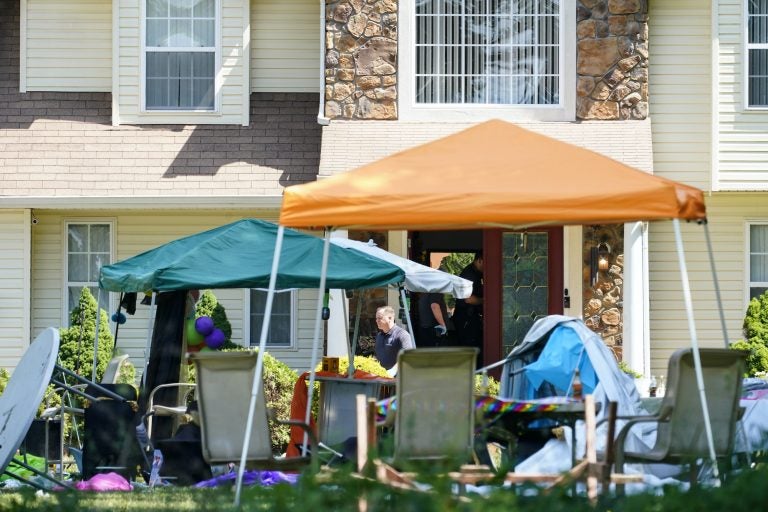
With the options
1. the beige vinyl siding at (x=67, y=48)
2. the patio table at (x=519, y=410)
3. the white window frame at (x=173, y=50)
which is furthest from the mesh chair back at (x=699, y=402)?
the beige vinyl siding at (x=67, y=48)

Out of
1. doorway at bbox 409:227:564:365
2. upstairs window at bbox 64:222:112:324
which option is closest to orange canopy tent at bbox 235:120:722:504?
doorway at bbox 409:227:564:365

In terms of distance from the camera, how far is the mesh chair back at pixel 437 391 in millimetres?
7902

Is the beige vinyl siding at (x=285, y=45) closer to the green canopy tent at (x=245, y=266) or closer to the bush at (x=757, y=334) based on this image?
the green canopy tent at (x=245, y=266)

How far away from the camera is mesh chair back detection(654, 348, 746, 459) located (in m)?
8.10

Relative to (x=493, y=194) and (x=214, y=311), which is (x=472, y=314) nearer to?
(x=214, y=311)

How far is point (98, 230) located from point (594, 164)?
10.8 m

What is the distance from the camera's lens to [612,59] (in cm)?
1633

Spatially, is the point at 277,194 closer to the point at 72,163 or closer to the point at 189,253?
the point at 72,163

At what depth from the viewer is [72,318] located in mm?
16328

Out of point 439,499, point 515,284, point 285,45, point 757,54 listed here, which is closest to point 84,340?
point 285,45

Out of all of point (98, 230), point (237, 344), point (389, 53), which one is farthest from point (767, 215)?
point (98, 230)

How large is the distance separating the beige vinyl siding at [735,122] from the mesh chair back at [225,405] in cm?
974

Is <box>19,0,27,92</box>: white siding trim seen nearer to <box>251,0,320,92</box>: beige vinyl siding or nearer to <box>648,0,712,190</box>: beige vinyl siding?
<box>251,0,320,92</box>: beige vinyl siding

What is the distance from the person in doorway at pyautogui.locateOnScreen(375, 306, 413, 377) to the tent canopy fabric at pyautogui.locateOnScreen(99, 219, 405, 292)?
245 centimetres
